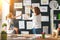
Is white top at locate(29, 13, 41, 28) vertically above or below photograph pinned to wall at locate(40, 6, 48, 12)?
below

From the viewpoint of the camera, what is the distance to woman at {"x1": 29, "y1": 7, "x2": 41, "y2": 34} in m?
1.48

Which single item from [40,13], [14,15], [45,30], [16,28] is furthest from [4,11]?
[45,30]

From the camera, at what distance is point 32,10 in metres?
1.51

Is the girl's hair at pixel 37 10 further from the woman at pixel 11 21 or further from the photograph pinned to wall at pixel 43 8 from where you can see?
the woman at pixel 11 21

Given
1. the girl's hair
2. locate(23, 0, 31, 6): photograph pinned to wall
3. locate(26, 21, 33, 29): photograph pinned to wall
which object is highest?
locate(23, 0, 31, 6): photograph pinned to wall

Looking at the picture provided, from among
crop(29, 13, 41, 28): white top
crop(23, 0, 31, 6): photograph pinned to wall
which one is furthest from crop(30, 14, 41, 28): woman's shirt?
crop(23, 0, 31, 6): photograph pinned to wall

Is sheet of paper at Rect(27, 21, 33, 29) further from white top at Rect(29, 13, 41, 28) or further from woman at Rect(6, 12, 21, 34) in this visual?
woman at Rect(6, 12, 21, 34)

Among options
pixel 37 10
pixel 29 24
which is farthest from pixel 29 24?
pixel 37 10

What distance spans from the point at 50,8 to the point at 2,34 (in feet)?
2.17

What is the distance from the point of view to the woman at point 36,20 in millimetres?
1478

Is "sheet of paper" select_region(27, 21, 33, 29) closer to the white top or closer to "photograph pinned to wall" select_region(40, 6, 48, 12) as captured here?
the white top

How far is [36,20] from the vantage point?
1.48 meters

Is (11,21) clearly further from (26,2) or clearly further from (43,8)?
(43,8)

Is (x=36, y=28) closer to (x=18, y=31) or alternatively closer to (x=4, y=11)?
(x=18, y=31)
